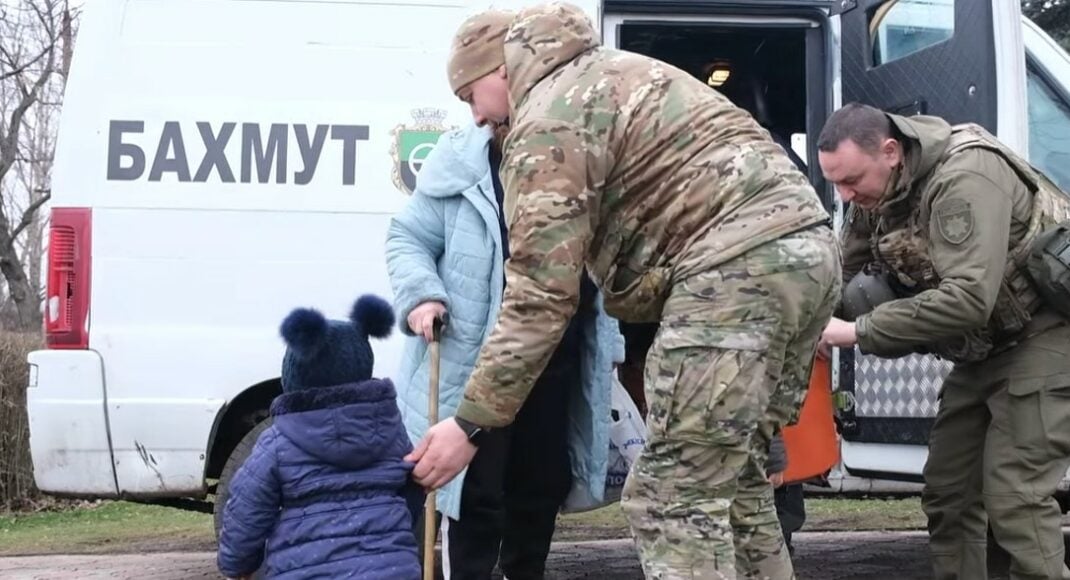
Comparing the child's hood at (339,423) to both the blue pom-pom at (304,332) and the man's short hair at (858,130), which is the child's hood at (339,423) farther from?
the man's short hair at (858,130)

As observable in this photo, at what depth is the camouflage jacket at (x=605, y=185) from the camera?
8.25 feet

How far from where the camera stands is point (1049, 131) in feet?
15.1

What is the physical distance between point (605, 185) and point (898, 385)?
2309 millimetres

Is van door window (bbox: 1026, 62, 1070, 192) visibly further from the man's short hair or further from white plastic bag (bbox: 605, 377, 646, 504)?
white plastic bag (bbox: 605, 377, 646, 504)

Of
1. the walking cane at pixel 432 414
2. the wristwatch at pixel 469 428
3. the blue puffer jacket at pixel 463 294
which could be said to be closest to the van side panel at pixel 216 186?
the blue puffer jacket at pixel 463 294

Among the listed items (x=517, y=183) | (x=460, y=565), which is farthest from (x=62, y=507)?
(x=517, y=183)

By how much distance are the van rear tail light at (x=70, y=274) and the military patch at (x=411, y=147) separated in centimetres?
113

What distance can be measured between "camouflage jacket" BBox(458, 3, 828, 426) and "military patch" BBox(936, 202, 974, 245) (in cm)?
91

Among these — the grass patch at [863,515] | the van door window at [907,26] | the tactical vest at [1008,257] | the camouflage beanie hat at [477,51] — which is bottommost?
the grass patch at [863,515]

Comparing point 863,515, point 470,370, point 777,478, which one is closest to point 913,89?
point 777,478

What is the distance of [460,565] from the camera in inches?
144

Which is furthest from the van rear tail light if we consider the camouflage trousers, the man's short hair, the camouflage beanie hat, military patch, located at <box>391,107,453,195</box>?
the man's short hair

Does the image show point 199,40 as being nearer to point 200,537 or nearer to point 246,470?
point 246,470

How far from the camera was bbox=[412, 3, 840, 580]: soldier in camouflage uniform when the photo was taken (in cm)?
253
